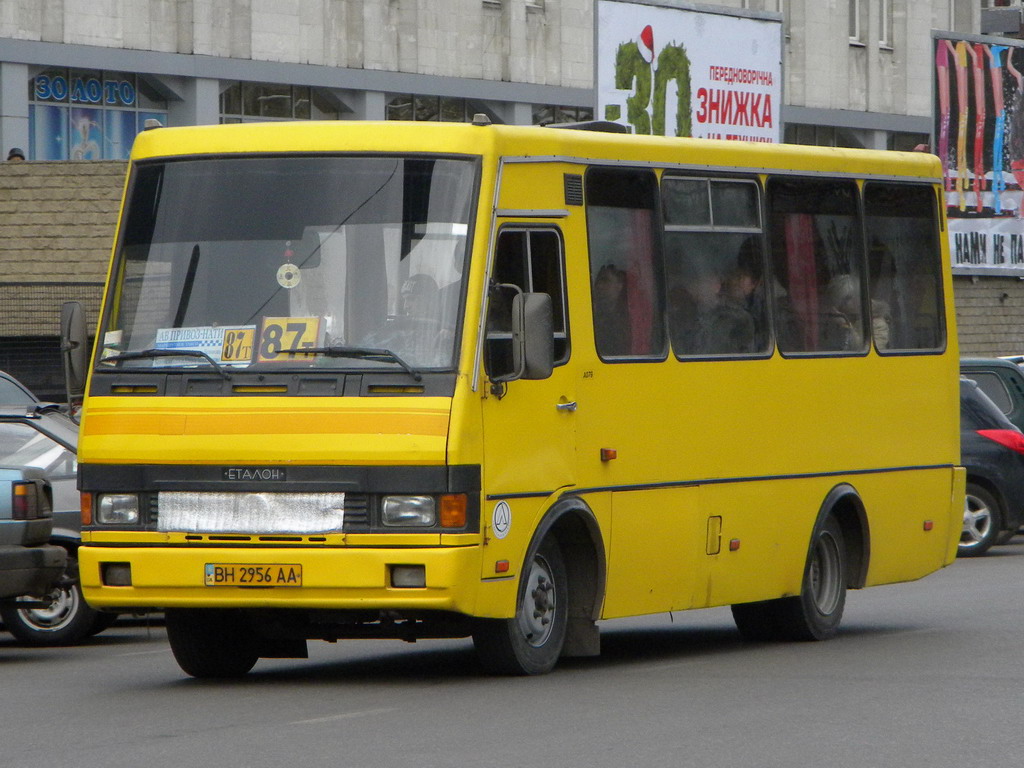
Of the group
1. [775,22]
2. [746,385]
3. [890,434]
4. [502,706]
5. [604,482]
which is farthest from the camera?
[775,22]

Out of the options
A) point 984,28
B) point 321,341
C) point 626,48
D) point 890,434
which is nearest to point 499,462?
point 321,341

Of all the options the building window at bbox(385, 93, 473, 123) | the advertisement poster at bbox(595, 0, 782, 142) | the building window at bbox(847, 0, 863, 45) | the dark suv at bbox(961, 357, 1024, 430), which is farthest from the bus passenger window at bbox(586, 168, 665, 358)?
the building window at bbox(847, 0, 863, 45)

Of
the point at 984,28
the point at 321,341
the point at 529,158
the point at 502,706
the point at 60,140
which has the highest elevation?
the point at 984,28

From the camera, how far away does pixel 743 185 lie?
12922 millimetres

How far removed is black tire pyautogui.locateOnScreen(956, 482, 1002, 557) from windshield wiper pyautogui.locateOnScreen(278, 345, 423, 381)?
487 inches

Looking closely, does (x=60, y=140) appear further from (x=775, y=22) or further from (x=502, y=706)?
(x=502, y=706)

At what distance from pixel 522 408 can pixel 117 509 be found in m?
1.98

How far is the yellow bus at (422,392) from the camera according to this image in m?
10.2

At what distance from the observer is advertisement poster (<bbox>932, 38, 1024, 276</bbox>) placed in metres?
44.2

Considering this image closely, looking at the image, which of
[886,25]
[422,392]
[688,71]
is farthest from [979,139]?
[422,392]

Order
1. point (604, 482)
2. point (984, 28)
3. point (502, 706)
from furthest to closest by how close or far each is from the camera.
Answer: point (984, 28) < point (604, 482) < point (502, 706)

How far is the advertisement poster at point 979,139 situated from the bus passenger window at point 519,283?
110 feet

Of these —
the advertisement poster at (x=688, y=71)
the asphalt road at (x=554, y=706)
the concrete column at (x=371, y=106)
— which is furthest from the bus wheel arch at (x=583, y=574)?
the concrete column at (x=371, y=106)

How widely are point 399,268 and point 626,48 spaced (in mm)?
20059
